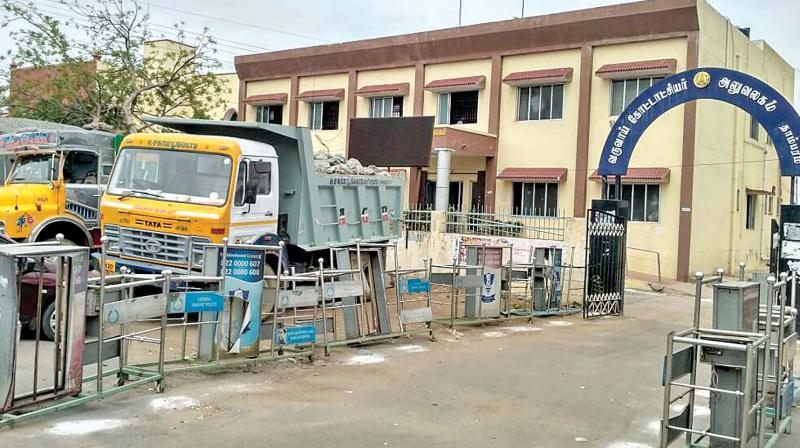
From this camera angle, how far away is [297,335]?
8.84 m

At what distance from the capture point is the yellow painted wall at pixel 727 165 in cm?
2338

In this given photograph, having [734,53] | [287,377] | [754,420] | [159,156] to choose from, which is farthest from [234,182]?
[734,53]

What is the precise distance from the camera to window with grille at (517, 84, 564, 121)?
26.0 metres

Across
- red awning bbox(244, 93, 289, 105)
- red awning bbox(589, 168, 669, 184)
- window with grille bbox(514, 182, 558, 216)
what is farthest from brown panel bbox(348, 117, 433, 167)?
red awning bbox(244, 93, 289, 105)

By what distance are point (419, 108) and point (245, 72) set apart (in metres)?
10.5

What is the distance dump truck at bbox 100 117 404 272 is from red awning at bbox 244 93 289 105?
20.5 metres

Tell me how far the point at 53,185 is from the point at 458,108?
18.0 meters

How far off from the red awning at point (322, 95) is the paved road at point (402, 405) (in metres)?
22.3

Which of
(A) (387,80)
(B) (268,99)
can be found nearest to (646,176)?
(A) (387,80)

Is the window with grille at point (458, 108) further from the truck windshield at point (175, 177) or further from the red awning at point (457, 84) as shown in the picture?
the truck windshield at point (175, 177)

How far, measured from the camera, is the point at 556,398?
794 centimetres

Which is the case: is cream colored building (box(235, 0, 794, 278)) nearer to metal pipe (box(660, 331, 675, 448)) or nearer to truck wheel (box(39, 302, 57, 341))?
truck wheel (box(39, 302, 57, 341))

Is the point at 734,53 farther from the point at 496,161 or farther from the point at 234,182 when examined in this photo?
the point at 234,182

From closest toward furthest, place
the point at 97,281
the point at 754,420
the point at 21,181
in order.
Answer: the point at 754,420, the point at 97,281, the point at 21,181
